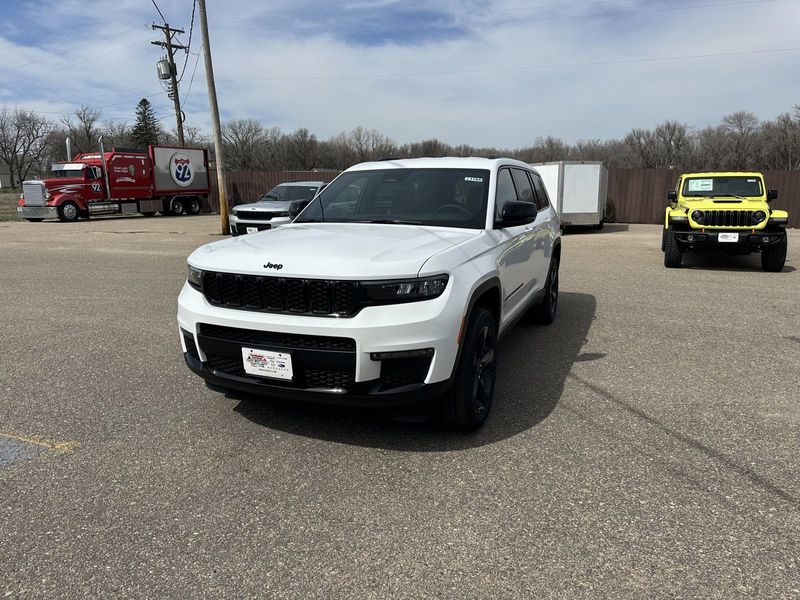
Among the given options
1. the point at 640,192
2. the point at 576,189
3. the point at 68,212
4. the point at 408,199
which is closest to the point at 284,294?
the point at 408,199

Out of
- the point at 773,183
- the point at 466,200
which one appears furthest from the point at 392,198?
the point at 773,183

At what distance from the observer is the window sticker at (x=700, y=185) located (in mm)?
11261

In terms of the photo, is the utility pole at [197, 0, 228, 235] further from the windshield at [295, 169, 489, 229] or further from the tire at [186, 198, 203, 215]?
the tire at [186, 198, 203, 215]

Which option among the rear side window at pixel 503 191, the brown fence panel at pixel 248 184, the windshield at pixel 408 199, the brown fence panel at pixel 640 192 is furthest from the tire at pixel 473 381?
the brown fence panel at pixel 248 184

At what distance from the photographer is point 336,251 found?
334cm

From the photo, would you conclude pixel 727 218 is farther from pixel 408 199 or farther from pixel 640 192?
pixel 640 192

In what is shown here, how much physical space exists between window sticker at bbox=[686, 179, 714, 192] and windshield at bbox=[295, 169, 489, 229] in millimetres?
8599

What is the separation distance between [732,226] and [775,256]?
0.92 metres

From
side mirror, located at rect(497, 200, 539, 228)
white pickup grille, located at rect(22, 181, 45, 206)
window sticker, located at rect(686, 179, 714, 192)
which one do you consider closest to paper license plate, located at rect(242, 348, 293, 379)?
side mirror, located at rect(497, 200, 539, 228)

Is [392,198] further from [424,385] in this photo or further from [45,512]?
[45,512]

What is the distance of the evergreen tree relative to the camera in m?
82.2

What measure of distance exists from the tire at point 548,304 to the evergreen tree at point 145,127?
86478mm

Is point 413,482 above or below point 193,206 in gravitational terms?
below

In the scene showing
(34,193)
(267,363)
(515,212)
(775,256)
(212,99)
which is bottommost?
(775,256)
